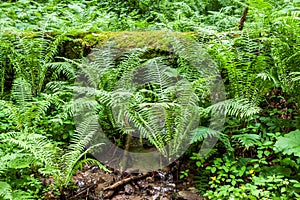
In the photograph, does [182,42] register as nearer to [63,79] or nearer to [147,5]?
[63,79]

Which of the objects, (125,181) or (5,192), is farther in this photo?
(125,181)

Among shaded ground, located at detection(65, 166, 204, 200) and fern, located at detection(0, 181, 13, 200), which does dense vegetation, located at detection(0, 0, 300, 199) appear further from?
shaded ground, located at detection(65, 166, 204, 200)

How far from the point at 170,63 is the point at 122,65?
2.09 ft

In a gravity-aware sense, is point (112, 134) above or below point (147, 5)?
below

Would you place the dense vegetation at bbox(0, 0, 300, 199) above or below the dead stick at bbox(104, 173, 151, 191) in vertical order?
above

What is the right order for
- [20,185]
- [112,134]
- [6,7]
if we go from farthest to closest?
[6,7]
[112,134]
[20,185]

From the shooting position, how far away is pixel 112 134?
2768 mm

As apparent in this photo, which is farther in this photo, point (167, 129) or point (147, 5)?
point (147, 5)

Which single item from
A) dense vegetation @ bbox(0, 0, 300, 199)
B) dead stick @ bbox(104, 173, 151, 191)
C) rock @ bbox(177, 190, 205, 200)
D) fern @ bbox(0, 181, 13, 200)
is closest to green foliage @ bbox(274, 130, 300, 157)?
dense vegetation @ bbox(0, 0, 300, 199)

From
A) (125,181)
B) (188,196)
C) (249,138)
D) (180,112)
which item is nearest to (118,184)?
(125,181)

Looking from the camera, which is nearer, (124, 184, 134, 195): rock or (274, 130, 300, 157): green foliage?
(274, 130, 300, 157): green foliage

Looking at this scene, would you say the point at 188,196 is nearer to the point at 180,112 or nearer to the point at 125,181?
the point at 125,181

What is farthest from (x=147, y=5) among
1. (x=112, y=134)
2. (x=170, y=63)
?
(x=112, y=134)

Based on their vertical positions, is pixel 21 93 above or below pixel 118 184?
above
